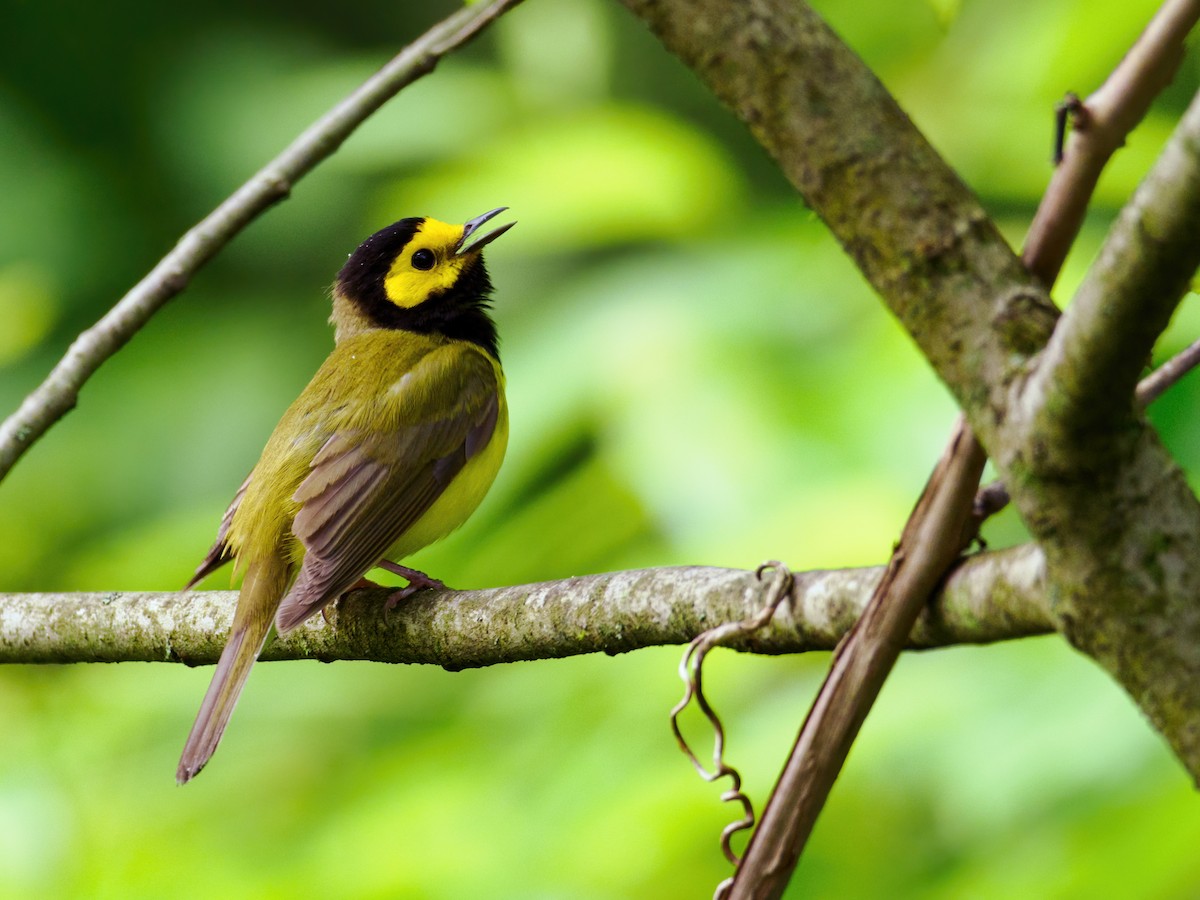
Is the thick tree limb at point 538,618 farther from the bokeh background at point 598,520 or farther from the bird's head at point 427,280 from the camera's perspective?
the bird's head at point 427,280

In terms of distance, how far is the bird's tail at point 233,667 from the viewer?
9.70 feet

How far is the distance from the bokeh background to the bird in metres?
0.34

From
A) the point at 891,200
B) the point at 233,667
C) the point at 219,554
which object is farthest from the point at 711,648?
the point at 219,554

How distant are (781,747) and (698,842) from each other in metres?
0.31

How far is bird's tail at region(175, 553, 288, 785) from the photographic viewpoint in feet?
9.70

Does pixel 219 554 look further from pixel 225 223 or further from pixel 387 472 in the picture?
pixel 225 223

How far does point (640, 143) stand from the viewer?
5.05m

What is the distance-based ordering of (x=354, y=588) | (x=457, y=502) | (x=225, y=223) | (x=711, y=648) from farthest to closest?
(x=457, y=502), (x=354, y=588), (x=225, y=223), (x=711, y=648)

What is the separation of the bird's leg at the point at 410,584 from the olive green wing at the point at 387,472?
6 cm

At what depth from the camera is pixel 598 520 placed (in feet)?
13.2

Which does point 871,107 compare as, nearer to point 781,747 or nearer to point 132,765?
point 781,747

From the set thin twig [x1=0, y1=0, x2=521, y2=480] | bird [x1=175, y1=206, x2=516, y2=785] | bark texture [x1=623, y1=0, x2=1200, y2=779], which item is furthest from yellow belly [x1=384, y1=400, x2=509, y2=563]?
bark texture [x1=623, y1=0, x2=1200, y2=779]

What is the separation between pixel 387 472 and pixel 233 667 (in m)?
0.78

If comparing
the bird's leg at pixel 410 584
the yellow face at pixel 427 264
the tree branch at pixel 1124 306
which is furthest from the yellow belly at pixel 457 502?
the tree branch at pixel 1124 306
